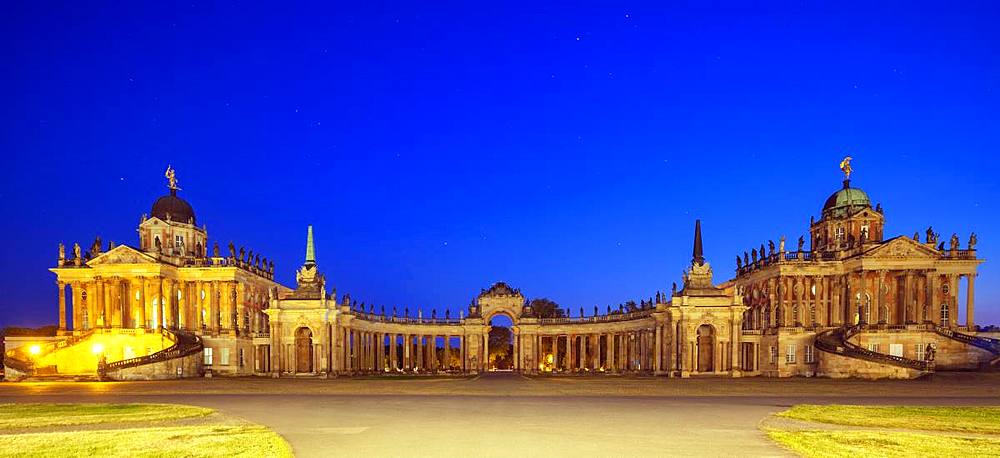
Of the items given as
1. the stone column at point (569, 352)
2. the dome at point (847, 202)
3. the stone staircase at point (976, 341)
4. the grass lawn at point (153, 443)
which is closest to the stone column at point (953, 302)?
the stone staircase at point (976, 341)

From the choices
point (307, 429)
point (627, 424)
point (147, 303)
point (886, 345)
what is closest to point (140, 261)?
point (147, 303)

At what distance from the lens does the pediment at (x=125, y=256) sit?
77.2m

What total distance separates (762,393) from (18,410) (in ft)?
129

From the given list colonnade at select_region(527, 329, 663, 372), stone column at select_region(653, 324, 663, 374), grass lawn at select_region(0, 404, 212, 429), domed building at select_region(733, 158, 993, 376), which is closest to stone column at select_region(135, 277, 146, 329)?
grass lawn at select_region(0, 404, 212, 429)

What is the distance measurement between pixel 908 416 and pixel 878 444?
904 cm

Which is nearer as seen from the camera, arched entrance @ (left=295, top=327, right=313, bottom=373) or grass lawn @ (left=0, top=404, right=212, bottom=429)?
grass lawn @ (left=0, top=404, right=212, bottom=429)

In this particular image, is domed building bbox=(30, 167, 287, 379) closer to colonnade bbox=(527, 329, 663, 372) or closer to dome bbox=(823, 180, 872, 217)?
colonnade bbox=(527, 329, 663, 372)

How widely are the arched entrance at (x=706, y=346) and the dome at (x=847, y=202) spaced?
987 inches

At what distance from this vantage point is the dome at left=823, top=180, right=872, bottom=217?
276ft

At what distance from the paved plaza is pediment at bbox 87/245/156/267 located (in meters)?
35.3

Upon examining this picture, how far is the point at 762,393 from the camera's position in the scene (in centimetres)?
4019

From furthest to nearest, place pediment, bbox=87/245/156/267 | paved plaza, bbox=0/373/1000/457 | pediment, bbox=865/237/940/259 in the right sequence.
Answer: pediment, bbox=87/245/156/267, pediment, bbox=865/237/940/259, paved plaza, bbox=0/373/1000/457

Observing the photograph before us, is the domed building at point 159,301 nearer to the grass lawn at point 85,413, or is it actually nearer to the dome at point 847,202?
the grass lawn at point 85,413

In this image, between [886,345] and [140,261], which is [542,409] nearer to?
[886,345]
